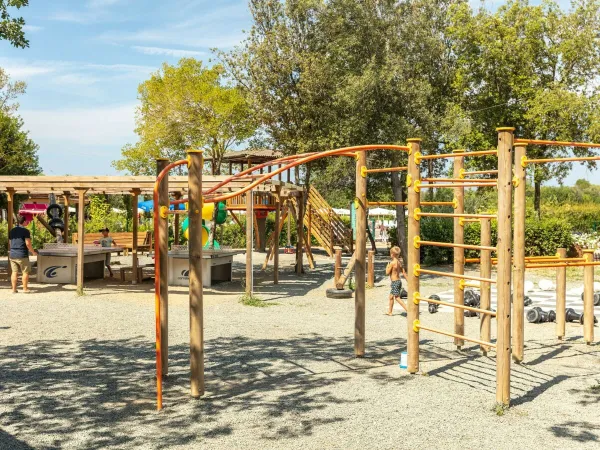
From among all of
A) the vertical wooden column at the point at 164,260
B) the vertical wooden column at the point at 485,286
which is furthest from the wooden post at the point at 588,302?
the vertical wooden column at the point at 164,260

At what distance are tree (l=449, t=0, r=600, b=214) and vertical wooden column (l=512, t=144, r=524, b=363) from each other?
2378 centimetres

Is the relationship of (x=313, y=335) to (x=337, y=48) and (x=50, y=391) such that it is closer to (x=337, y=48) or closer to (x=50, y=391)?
(x=50, y=391)

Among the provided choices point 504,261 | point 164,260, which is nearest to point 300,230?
point 164,260

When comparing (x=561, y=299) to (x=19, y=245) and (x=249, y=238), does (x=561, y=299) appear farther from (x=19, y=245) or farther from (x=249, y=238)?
(x=19, y=245)

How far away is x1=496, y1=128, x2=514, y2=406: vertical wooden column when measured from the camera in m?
6.14

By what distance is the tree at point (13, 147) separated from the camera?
3675 centimetres

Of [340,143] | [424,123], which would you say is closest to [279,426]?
[340,143]

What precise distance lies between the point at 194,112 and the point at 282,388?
33.9 meters

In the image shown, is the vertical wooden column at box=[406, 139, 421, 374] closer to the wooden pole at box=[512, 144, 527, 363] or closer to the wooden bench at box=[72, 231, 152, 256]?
the wooden pole at box=[512, 144, 527, 363]

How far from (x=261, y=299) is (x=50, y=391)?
7.56 m

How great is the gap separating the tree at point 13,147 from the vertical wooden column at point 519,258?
34.6 metres

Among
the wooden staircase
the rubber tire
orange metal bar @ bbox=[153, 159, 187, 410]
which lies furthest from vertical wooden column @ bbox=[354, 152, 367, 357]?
the wooden staircase

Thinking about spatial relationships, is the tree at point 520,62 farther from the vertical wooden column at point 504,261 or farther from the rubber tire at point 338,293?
the vertical wooden column at point 504,261

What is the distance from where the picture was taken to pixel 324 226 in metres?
25.2
